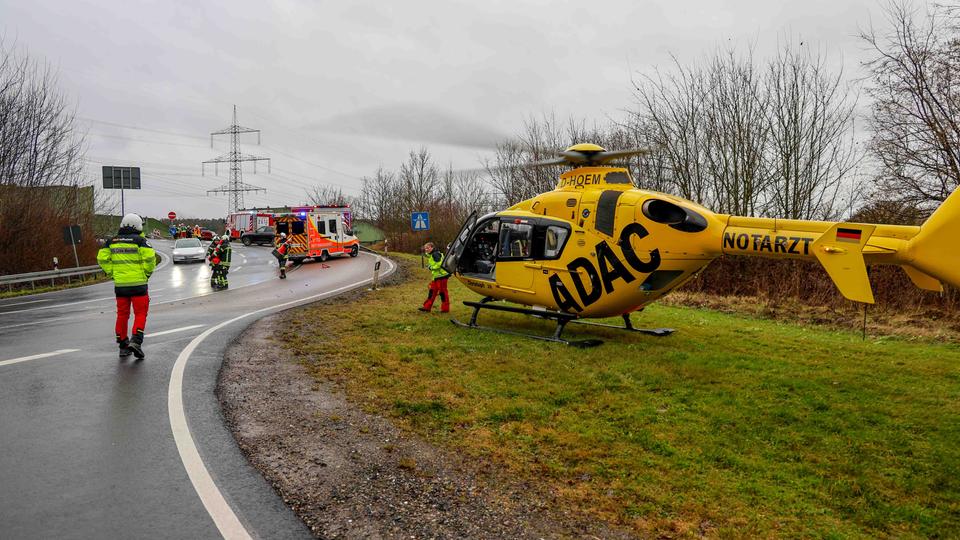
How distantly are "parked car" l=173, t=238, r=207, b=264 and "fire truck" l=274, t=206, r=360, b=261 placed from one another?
14.0ft

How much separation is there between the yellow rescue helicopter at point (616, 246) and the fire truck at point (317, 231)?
19.6 meters

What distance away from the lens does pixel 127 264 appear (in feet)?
27.0

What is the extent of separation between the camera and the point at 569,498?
14.3 ft

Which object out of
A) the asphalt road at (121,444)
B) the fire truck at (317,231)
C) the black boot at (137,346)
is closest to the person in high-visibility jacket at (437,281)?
the asphalt road at (121,444)

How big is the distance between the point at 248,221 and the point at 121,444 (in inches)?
→ 2252

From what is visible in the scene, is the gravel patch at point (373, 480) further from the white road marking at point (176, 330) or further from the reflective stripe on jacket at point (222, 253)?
the reflective stripe on jacket at point (222, 253)

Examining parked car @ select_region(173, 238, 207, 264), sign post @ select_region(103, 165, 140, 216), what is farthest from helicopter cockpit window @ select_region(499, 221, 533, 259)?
sign post @ select_region(103, 165, 140, 216)

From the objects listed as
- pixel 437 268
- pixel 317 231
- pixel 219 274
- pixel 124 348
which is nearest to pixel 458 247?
pixel 437 268

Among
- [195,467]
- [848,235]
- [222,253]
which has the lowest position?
[195,467]

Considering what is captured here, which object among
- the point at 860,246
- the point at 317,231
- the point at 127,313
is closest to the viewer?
the point at 860,246

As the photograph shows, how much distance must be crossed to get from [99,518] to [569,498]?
10.7 ft

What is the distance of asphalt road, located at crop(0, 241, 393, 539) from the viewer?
3.68 meters

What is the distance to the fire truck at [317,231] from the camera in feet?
97.8

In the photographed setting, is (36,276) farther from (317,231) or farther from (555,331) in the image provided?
(555,331)
